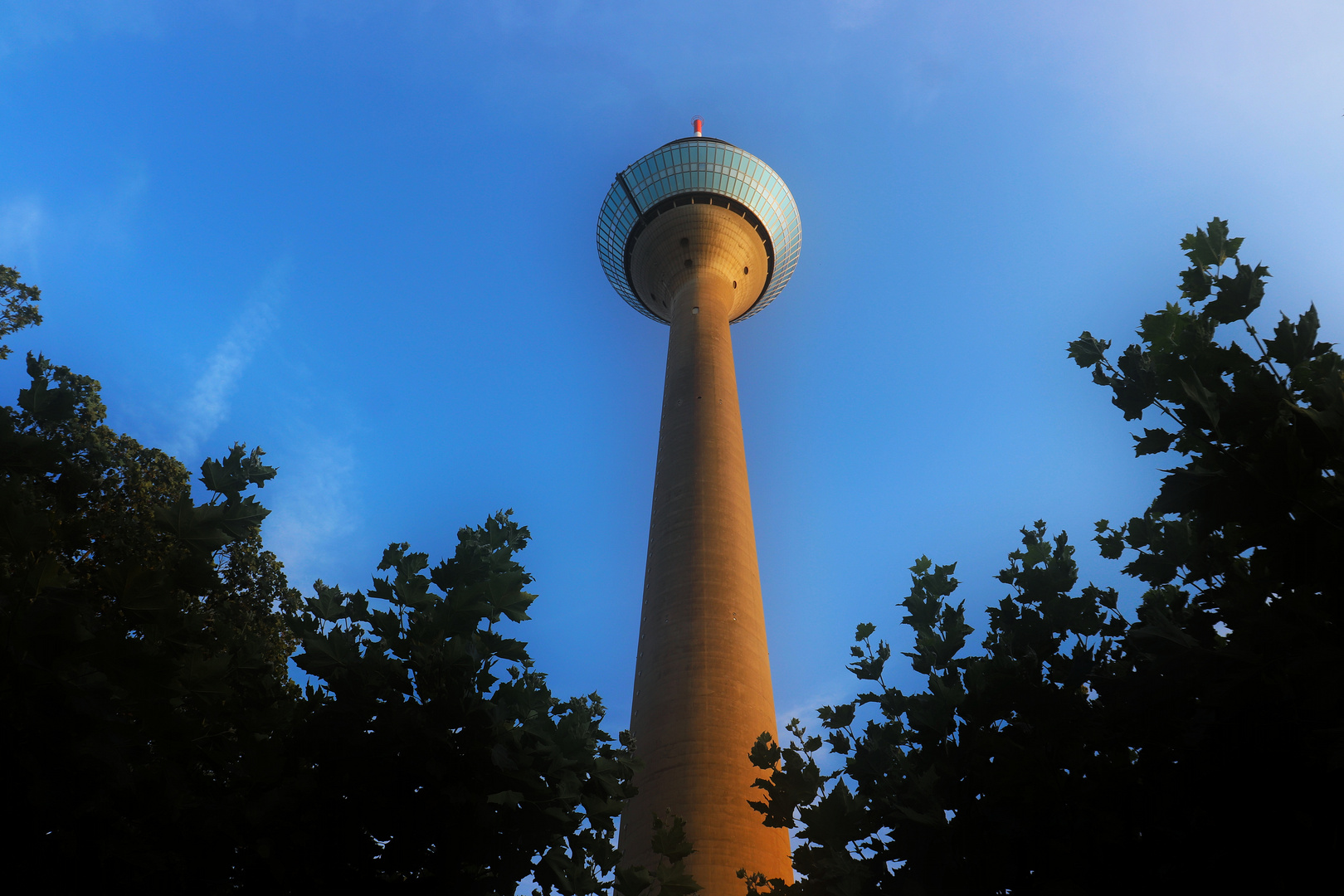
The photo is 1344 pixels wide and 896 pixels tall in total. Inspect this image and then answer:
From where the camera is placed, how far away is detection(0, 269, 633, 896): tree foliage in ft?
14.9

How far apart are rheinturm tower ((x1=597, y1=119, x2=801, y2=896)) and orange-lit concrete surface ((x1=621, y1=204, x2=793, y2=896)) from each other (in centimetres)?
4

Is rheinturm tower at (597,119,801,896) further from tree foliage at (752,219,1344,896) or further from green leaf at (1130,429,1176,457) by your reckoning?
green leaf at (1130,429,1176,457)

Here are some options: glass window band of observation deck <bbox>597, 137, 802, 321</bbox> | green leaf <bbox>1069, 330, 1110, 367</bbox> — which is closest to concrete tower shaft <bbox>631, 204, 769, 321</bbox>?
glass window band of observation deck <bbox>597, 137, 802, 321</bbox>

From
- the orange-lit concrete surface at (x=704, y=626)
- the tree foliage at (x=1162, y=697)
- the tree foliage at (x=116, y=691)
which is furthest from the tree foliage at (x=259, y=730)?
the orange-lit concrete surface at (x=704, y=626)

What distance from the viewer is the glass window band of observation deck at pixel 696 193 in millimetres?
37125

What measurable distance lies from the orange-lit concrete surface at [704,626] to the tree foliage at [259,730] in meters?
12.3

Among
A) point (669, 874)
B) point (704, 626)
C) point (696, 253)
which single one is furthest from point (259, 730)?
point (696, 253)

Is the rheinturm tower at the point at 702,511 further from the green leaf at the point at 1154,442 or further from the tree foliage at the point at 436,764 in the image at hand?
the green leaf at the point at 1154,442

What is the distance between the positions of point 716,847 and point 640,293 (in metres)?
27.7

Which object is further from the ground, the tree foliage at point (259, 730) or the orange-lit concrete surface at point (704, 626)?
the orange-lit concrete surface at point (704, 626)

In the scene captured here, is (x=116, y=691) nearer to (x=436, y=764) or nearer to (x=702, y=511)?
(x=436, y=764)

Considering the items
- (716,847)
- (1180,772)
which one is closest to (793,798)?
(1180,772)

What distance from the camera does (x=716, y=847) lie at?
17.5m

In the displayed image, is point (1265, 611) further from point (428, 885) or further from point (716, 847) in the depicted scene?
point (716, 847)
